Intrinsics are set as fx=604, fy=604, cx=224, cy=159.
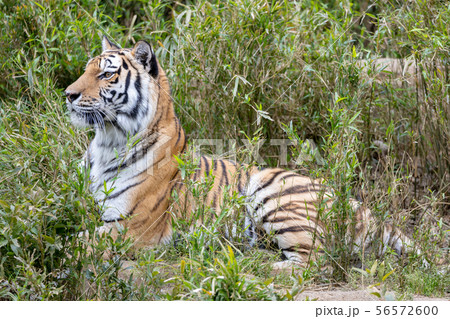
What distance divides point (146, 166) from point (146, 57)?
2.36ft

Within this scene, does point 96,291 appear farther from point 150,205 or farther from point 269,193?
point 269,193

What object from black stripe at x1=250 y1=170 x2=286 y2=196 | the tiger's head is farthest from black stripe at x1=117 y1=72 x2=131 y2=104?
black stripe at x1=250 y1=170 x2=286 y2=196

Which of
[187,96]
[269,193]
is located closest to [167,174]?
[269,193]

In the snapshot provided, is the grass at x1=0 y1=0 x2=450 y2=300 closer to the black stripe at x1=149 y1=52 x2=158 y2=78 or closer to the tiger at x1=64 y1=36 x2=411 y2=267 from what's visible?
the tiger at x1=64 y1=36 x2=411 y2=267

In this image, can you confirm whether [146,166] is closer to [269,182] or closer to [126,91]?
[126,91]

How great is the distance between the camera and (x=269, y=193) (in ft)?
13.1

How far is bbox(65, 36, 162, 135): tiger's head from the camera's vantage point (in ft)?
12.5

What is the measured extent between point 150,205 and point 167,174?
242 mm

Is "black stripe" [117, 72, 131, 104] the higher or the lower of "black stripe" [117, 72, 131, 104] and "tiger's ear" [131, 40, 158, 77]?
the lower

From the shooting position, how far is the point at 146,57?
13.0 ft

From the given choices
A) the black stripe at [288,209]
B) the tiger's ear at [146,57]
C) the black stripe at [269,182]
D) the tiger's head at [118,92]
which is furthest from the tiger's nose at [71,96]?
the black stripe at [288,209]

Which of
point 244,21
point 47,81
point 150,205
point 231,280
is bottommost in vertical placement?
point 150,205

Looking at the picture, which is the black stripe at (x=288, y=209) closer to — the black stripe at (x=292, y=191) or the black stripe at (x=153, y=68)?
the black stripe at (x=292, y=191)

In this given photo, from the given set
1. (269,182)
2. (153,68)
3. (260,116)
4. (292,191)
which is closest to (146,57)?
(153,68)
